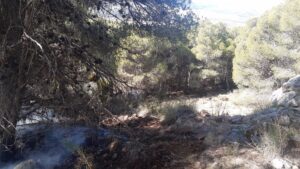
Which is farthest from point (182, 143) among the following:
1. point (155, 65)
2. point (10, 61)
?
point (155, 65)

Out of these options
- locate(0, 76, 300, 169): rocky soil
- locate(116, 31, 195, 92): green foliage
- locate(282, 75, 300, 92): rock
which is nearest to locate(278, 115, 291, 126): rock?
locate(0, 76, 300, 169): rocky soil

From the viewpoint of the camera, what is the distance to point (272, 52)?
55.4 feet

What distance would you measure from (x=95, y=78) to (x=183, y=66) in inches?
714

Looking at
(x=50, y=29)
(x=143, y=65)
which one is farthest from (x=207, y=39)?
(x=50, y=29)

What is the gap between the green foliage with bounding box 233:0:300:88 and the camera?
16.3 m

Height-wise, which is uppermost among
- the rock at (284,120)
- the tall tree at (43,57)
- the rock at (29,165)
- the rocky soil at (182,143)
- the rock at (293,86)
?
the tall tree at (43,57)

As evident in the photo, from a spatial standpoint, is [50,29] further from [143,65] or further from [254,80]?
[254,80]

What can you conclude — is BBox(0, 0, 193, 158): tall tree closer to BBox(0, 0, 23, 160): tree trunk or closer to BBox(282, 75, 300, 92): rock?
BBox(0, 0, 23, 160): tree trunk

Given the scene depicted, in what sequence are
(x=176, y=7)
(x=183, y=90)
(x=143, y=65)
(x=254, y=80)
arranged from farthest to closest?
1. (x=183, y=90)
2. (x=254, y=80)
3. (x=143, y=65)
4. (x=176, y=7)

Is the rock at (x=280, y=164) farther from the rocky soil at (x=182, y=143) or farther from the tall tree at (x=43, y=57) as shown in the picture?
the tall tree at (x=43, y=57)

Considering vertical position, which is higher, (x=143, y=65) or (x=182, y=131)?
(x=143, y=65)

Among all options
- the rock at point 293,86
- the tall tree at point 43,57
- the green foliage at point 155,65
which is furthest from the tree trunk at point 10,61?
the green foliage at point 155,65

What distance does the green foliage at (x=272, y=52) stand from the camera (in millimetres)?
16266

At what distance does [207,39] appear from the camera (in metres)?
22.6
